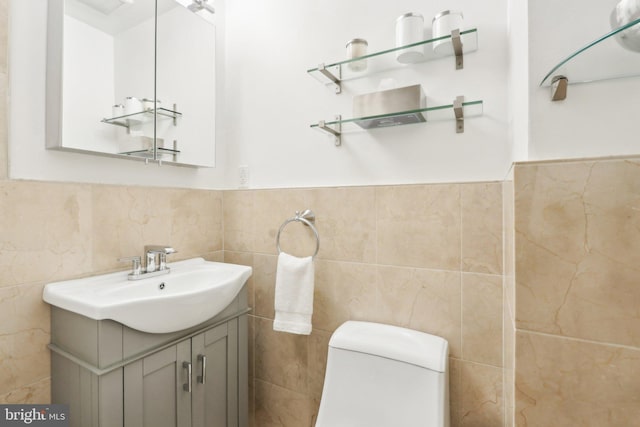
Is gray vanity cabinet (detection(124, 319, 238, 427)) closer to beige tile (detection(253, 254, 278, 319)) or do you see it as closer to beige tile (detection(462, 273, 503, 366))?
beige tile (detection(253, 254, 278, 319))

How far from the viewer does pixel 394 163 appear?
1.20 meters

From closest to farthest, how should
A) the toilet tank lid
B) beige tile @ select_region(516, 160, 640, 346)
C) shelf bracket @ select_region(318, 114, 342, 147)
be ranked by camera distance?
beige tile @ select_region(516, 160, 640, 346) < the toilet tank lid < shelf bracket @ select_region(318, 114, 342, 147)

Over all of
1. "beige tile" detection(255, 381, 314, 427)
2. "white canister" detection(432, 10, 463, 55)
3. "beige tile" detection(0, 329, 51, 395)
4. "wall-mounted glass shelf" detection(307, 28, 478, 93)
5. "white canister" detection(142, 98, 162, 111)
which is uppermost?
"white canister" detection(432, 10, 463, 55)

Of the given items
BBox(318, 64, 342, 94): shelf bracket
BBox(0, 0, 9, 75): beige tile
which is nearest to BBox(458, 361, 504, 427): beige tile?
BBox(318, 64, 342, 94): shelf bracket

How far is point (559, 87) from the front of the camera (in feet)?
1.90

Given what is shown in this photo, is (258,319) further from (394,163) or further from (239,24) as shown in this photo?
(239,24)

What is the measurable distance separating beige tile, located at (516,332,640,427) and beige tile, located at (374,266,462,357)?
476mm

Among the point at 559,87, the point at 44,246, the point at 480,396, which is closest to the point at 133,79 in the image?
the point at 44,246

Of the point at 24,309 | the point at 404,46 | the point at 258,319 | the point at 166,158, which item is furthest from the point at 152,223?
the point at 404,46

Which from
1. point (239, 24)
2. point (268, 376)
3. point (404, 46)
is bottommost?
point (268, 376)

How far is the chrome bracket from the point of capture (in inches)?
22.7

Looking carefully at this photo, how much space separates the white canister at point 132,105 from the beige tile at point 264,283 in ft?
2.64

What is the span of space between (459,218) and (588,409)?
61cm

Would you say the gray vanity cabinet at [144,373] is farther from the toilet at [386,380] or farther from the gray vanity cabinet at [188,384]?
the toilet at [386,380]
